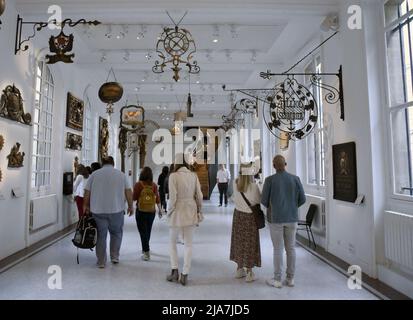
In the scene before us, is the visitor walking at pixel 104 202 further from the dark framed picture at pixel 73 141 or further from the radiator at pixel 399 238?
the radiator at pixel 399 238

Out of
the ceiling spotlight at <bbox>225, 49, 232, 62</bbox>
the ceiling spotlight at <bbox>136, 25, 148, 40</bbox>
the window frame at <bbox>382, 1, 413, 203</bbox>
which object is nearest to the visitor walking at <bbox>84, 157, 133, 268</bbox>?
the ceiling spotlight at <bbox>136, 25, 148, 40</bbox>

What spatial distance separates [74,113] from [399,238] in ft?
23.9

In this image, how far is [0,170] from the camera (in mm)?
4480

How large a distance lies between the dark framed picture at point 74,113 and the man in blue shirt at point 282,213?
565 centimetres

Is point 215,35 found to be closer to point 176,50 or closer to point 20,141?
point 176,50

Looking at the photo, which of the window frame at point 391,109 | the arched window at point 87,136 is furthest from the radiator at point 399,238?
the arched window at point 87,136

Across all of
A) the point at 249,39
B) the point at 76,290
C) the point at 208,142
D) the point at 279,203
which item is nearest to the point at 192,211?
→ the point at 279,203

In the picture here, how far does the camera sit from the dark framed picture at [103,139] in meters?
10.1

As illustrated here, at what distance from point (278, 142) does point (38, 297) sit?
22.6ft

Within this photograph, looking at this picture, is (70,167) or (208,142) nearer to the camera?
(70,167)

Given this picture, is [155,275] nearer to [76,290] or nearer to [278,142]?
[76,290]

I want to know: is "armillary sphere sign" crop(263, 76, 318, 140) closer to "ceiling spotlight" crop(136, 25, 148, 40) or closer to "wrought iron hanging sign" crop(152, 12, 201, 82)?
"wrought iron hanging sign" crop(152, 12, 201, 82)

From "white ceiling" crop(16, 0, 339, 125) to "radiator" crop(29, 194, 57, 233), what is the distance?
3.34 metres
